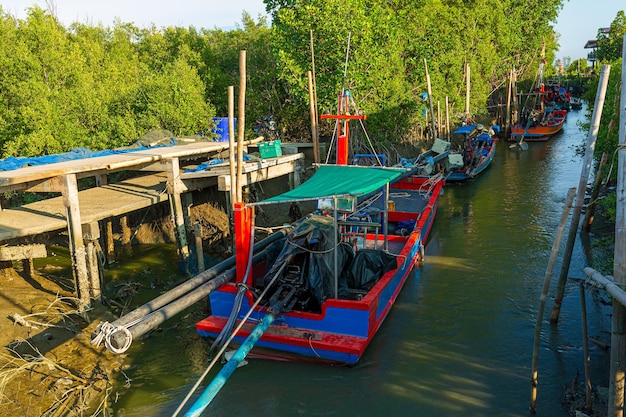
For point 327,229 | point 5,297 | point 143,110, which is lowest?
point 5,297

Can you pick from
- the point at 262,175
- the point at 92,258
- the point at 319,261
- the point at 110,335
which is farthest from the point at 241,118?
the point at 262,175

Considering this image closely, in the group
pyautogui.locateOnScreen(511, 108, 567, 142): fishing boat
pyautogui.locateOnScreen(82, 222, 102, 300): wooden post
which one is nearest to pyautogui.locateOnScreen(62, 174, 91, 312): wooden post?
pyautogui.locateOnScreen(82, 222, 102, 300): wooden post

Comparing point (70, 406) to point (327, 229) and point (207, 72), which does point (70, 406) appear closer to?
point (327, 229)

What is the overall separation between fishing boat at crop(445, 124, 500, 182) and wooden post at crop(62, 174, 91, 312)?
1596 centimetres

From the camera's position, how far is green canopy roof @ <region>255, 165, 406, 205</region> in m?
8.25

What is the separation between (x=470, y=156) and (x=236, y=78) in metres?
12.7

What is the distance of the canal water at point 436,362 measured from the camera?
741 centimetres

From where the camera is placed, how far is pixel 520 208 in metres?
18.0

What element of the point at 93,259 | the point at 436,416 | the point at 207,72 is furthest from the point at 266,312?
the point at 207,72

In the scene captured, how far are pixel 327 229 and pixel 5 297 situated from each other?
6.87 m

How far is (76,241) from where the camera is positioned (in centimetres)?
982

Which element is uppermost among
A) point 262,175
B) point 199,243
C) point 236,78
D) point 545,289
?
point 236,78

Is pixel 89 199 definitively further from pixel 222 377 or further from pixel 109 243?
pixel 222 377

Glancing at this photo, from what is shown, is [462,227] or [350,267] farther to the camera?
[462,227]
